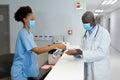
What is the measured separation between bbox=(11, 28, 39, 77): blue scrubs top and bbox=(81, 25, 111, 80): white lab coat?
62 centimetres

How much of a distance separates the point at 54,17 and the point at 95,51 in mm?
2558

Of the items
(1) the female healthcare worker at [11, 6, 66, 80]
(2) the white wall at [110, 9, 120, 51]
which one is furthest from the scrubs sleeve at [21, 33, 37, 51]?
(2) the white wall at [110, 9, 120, 51]

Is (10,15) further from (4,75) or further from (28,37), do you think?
(28,37)

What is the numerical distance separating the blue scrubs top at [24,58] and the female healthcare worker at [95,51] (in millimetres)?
524

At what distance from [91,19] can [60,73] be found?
3.15ft

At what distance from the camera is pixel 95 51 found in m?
2.16

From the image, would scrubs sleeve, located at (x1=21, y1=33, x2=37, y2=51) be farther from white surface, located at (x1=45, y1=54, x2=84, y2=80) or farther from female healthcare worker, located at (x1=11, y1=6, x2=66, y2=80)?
white surface, located at (x1=45, y1=54, x2=84, y2=80)

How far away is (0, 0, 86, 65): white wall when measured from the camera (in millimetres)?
4496

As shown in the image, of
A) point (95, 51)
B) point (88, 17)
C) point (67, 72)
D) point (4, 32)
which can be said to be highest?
point (88, 17)

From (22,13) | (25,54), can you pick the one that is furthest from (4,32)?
(25,54)

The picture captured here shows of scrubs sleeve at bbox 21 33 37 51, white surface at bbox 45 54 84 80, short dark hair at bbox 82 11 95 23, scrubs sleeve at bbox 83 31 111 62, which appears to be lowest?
white surface at bbox 45 54 84 80

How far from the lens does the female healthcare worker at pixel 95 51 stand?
6.99 feet

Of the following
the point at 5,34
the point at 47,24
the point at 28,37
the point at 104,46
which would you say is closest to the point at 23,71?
the point at 28,37

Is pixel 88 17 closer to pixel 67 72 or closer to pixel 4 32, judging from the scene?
pixel 67 72
